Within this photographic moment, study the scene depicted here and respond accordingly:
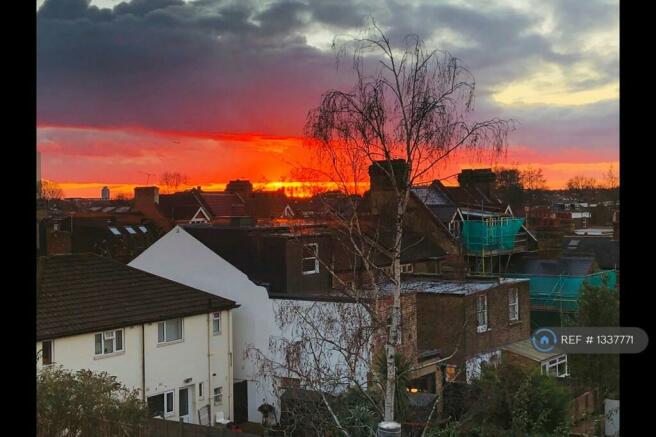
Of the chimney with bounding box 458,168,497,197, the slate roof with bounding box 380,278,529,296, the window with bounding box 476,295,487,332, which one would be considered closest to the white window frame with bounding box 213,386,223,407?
the slate roof with bounding box 380,278,529,296

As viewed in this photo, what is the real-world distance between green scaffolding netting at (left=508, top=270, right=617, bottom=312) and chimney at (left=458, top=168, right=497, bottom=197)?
0.50m

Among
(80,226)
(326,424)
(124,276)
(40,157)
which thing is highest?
(40,157)

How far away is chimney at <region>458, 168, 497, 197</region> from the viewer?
10.2 feet

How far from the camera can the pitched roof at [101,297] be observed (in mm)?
2863

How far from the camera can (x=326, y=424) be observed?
324 cm

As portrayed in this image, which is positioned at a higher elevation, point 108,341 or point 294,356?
point 108,341

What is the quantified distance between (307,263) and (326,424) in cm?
78

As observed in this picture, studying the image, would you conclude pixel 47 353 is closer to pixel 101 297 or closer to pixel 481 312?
pixel 101 297

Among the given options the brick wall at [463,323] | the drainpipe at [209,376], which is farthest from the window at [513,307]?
the drainpipe at [209,376]

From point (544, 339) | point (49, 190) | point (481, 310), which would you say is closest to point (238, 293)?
point (49, 190)

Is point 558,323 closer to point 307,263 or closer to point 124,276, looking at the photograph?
A: point 307,263

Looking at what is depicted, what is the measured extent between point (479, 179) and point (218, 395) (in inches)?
66.0

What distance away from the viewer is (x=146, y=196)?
10.3 ft
